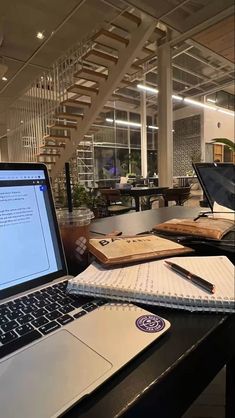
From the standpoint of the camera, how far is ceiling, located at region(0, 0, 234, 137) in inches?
142

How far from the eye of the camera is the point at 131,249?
628 millimetres

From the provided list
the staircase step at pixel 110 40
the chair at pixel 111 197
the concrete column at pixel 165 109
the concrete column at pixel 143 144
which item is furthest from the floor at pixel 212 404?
the concrete column at pixel 143 144

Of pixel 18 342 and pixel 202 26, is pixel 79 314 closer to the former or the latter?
pixel 18 342

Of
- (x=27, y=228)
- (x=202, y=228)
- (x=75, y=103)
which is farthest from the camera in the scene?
(x=75, y=103)

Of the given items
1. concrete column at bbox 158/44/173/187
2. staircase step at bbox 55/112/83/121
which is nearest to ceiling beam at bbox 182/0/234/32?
concrete column at bbox 158/44/173/187

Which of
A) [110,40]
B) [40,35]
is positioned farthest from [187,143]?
[40,35]

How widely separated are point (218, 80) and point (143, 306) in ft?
27.1

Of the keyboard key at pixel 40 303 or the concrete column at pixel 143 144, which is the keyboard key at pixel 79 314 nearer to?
the keyboard key at pixel 40 303

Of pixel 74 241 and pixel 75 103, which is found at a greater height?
pixel 75 103

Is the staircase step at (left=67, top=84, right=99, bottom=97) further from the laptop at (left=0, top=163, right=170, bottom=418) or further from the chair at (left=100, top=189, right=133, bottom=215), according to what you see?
the laptop at (left=0, top=163, right=170, bottom=418)

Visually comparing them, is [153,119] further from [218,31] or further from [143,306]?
[143,306]

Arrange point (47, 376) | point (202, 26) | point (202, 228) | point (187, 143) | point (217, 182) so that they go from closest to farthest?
point (47, 376), point (202, 228), point (217, 182), point (202, 26), point (187, 143)

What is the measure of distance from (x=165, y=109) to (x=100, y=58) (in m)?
1.31

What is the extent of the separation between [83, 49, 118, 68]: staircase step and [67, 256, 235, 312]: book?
3.93 metres
